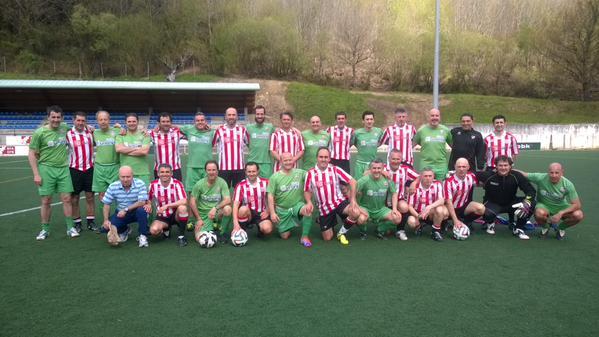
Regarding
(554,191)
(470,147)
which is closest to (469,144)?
(470,147)

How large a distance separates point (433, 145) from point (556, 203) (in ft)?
5.57

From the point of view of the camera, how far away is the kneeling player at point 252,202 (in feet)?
15.8

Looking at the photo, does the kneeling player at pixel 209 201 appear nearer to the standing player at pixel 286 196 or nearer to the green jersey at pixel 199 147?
the standing player at pixel 286 196

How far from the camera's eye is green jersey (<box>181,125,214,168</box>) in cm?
576

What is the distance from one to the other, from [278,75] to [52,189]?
33126mm

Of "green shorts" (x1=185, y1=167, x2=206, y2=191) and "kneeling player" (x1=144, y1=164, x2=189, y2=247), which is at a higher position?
"green shorts" (x1=185, y1=167, x2=206, y2=191)

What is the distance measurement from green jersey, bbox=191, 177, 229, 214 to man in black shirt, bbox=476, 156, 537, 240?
3.42 m

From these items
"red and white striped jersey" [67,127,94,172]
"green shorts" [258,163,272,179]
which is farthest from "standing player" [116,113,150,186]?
"green shorts" [258,163,272,179]

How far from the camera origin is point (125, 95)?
25.2 m

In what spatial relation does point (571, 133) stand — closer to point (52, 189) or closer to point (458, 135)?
point (458, 135)

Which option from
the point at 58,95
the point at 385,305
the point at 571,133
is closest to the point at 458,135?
the point at 385,305

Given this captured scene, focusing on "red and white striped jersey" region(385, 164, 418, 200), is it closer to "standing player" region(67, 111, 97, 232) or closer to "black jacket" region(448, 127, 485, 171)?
"black jacket" region(448, 127, 485, 171)

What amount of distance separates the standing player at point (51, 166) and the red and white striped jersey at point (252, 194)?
2.14 m

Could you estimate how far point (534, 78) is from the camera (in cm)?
3391
